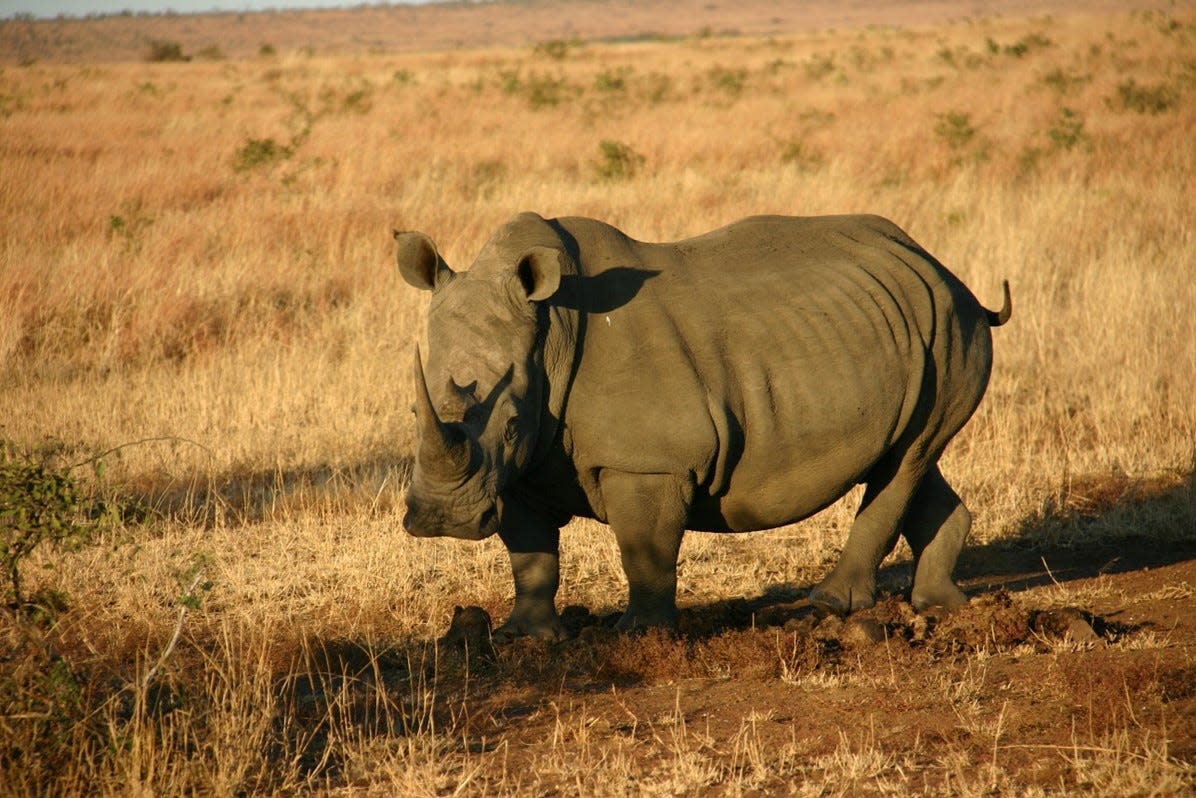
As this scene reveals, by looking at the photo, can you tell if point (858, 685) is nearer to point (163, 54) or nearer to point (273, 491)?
point (273, 491)

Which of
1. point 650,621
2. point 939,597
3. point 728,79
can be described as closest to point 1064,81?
point 728,79

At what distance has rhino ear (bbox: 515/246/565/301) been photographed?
15.9 ft

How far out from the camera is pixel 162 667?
14.3 ft

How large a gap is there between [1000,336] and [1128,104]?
42.7ft

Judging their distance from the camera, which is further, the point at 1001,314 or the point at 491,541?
the point at 491,541

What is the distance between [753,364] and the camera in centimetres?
530

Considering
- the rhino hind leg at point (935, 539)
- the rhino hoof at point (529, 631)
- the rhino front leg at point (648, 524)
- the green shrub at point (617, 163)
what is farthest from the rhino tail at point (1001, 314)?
the green shrub at point (617, 163)

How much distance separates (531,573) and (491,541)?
1.91 metres

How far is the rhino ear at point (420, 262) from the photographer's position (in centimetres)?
519

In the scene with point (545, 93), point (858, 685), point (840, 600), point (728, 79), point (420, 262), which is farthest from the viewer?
point (728, 79)

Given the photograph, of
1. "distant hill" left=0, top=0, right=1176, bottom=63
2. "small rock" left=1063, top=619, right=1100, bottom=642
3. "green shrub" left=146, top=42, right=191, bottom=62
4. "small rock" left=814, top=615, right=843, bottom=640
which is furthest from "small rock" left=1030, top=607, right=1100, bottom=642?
"distant hill" left=0, top=0, right=1176, bottom=63

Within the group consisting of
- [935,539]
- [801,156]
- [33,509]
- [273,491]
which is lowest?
[273,491]

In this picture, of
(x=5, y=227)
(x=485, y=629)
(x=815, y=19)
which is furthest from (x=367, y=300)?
(x=815, y=19)

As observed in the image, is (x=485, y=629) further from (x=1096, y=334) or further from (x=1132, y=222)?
(x=1132, y=222)
